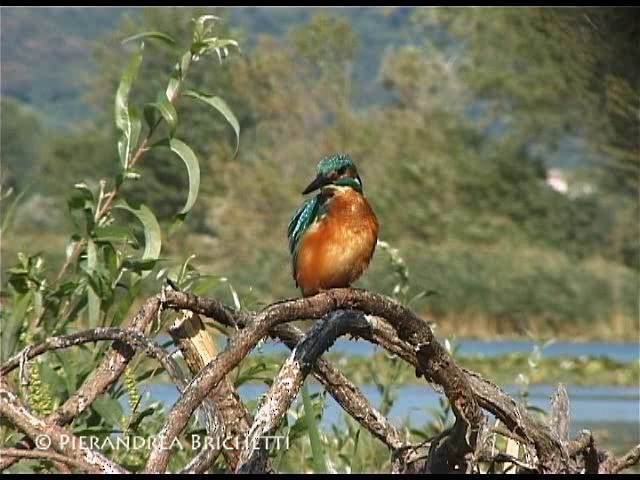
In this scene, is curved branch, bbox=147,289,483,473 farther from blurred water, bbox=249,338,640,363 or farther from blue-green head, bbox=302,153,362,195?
blurred water, bbox=249,338,640,363

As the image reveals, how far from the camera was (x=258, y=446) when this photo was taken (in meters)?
2.92

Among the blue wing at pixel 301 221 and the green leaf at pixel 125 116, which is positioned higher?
the green leaf at pixel 125 116

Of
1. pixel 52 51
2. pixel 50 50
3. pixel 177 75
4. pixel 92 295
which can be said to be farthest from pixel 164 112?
pixel 52 51

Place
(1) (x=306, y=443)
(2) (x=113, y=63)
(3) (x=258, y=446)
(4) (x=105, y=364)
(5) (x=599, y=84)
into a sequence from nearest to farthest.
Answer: (3) (x=258, y=446), (4) (x=105, y=364), (1) (x=306, y=443), (5) (x=599, y=84), (2) (x=113, y=63)

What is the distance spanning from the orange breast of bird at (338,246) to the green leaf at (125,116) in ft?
3.22

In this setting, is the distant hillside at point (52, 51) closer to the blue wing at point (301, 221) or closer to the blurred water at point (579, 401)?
the blurred water at point (579, 401)

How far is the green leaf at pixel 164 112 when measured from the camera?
4.61 m

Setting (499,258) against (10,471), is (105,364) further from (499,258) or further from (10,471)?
(499,258)

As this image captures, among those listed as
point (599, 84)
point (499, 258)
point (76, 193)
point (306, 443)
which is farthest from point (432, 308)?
point (76, 193)

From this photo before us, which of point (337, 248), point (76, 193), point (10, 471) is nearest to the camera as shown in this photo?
point (337, 248)

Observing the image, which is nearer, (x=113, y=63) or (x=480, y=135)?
(x=480, y=135)

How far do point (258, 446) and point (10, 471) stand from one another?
185cm

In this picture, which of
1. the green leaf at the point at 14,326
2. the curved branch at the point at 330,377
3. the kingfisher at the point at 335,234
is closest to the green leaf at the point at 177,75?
the green leaf at the point at 14,326

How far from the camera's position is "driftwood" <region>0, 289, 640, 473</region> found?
2.93 meters
